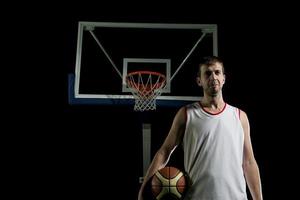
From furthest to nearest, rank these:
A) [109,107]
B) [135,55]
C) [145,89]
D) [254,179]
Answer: [109,107], [135,55], [145,89], [254,179]

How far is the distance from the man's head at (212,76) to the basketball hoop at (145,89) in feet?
1.93

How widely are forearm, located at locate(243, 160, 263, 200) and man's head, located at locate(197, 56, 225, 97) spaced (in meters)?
0.52

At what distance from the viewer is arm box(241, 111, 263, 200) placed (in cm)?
227

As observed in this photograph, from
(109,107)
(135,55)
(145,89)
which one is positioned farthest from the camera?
(109,107)

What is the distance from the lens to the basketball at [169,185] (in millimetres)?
2090

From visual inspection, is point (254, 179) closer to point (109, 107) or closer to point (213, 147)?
point (213, 147)

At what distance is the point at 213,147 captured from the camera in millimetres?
2186

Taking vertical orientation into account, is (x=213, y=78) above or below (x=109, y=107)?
above

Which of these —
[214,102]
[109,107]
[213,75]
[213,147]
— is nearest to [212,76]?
[213,75]

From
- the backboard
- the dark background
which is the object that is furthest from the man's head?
the dark background

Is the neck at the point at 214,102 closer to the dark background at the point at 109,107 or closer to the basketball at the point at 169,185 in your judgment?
the basketball at the point at 169,185

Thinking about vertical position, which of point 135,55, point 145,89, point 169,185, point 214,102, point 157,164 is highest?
point 135,55

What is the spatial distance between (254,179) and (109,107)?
1.51 m

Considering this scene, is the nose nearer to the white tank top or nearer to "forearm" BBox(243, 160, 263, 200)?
the white tank top
